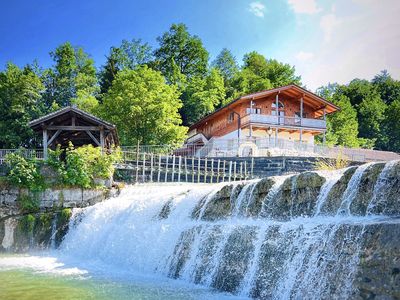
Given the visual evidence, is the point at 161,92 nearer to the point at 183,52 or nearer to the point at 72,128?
the point at 72,128

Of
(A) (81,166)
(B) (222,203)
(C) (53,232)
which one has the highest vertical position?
(A) (81,166)

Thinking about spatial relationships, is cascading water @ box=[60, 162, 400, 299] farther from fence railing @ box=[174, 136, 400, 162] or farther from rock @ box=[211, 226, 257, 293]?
fence railing @ box=[174, 136, 400, 162]

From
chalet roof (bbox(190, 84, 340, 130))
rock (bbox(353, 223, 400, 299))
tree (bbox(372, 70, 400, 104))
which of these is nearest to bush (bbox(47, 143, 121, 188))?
rock (bbox(353, 223, 400, 299))

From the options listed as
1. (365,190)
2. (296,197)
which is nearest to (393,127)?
(296,197)

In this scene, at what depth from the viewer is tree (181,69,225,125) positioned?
163 feet

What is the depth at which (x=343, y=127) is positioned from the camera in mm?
52781

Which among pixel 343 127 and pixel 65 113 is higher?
pixel 343 127

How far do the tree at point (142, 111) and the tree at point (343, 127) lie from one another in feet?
77.6

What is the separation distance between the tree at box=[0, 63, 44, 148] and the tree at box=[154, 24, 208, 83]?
22783 mm

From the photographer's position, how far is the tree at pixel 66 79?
4954 centimetres

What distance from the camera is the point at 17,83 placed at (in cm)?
3794

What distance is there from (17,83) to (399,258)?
37.3 meters

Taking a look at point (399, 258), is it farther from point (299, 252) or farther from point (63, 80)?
point (63, 80)

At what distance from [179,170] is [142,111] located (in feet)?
32.9
